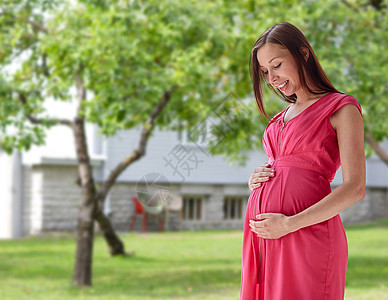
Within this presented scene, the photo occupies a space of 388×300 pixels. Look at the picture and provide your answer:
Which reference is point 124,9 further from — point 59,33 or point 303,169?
point 303,169

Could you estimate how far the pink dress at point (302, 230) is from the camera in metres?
1.97

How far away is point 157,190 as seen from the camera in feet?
8.57

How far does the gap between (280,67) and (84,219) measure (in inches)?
252

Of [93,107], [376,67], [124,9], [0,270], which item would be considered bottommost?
[0,270]

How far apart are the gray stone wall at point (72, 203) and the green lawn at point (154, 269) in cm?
70

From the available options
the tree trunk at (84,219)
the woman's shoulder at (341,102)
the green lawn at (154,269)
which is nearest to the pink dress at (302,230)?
the woman's shoulder at (341,102)

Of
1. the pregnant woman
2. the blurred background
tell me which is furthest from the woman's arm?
the blurred background

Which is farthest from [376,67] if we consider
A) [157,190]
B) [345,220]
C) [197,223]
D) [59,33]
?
[345,220]

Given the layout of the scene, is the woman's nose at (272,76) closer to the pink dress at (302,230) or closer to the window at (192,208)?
the pink dress at (302,230)

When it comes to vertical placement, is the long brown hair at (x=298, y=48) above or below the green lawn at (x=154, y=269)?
above

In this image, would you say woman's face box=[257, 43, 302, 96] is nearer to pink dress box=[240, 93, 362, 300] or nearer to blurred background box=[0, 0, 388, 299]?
pink dress box=[240, 93, 362, 300]

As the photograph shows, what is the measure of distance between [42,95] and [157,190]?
268 inches

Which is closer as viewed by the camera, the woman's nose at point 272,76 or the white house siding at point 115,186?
the woman's nose at point 272,76

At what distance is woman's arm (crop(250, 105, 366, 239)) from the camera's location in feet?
6.34
